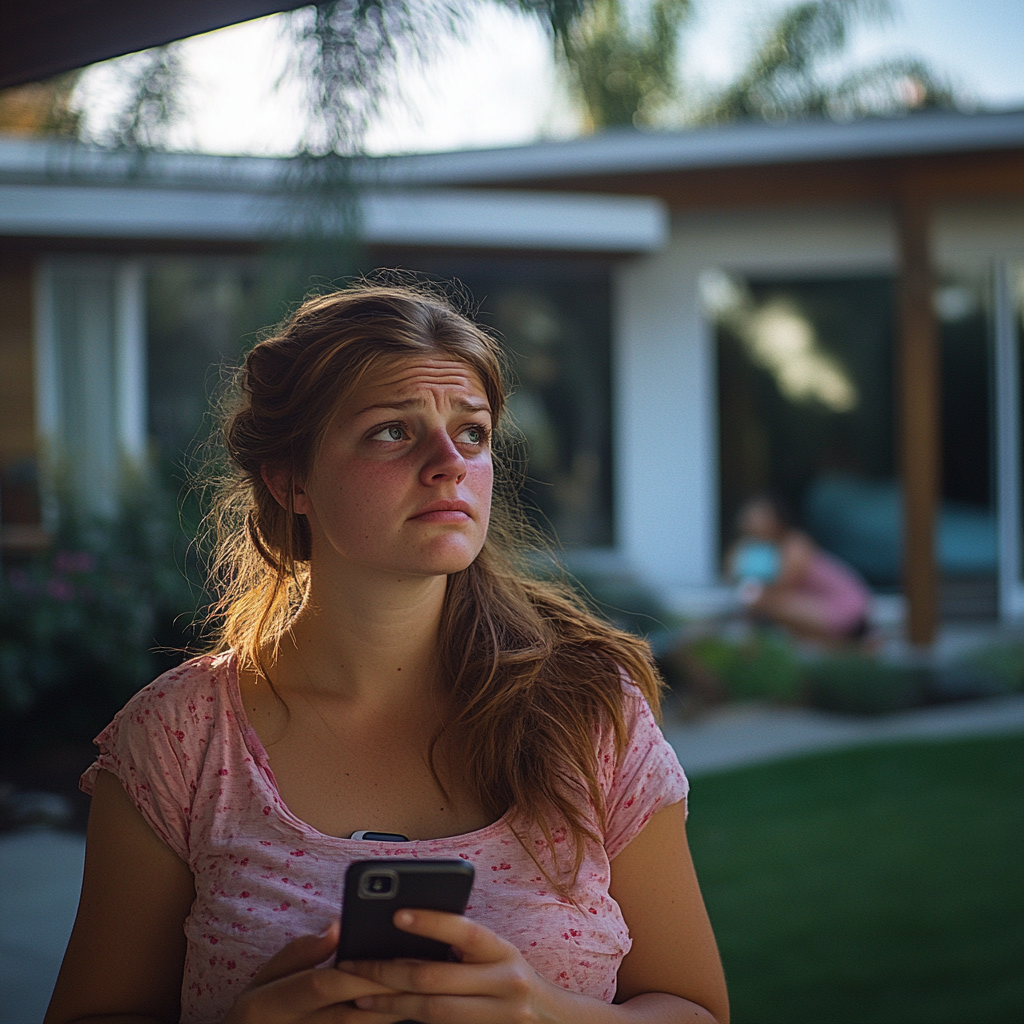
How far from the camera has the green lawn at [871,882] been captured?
3.61 metres

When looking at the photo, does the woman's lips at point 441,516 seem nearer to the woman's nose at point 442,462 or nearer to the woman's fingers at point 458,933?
the woman's nose at point 442,462

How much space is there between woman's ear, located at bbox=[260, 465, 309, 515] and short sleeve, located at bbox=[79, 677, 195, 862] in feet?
1.17

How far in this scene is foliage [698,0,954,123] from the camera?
16.1 metres

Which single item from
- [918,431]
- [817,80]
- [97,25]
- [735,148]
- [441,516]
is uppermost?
[817,80]

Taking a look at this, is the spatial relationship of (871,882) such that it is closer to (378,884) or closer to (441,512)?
(441,512)

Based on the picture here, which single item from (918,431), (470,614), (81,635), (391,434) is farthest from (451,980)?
(918,431)

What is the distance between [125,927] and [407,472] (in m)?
0.74

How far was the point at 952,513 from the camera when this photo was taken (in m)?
10.0

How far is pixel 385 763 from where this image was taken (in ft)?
5.72

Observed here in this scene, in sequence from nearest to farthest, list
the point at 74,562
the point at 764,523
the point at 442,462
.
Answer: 1. the point at 442,462
2. the point at 74,562
3. the point at 764,523

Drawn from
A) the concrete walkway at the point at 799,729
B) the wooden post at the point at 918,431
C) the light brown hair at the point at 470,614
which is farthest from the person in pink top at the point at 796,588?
the light brown hair at the point at 470,614

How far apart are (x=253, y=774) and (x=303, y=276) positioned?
291 centimetres

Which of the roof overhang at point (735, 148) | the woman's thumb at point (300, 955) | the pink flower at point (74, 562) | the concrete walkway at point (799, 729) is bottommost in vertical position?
the concrete walkway at point (799, 729)

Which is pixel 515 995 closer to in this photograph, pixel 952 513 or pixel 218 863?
pixel 218 863
